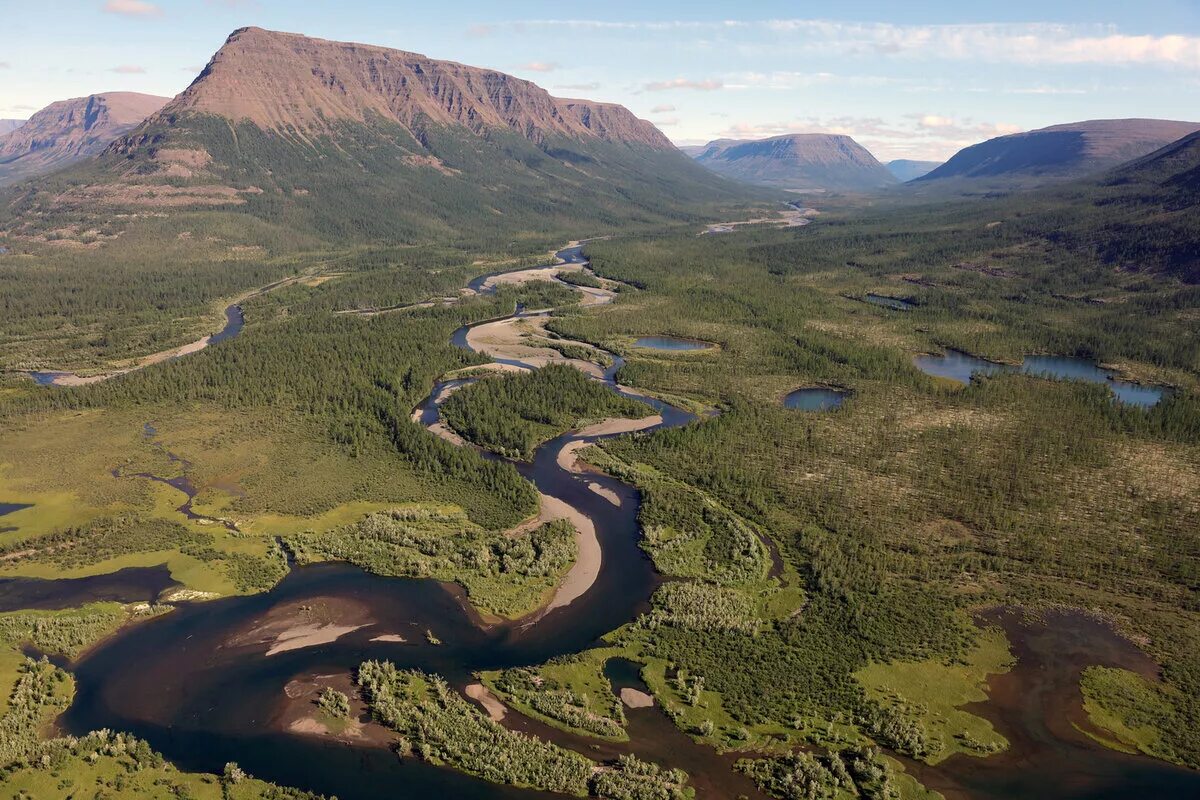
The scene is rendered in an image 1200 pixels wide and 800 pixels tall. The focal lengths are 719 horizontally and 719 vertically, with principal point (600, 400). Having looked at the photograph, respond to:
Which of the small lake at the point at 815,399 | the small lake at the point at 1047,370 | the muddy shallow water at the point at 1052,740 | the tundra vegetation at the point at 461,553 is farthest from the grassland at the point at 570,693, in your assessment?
the small lake at the point at 1047,370

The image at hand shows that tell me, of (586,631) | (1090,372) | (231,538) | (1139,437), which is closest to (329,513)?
(231,538)

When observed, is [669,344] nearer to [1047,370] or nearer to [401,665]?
[1047,370]

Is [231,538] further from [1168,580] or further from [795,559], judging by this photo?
[1168,580]

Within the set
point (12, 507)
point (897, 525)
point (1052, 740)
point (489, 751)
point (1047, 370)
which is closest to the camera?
point (489, 751)

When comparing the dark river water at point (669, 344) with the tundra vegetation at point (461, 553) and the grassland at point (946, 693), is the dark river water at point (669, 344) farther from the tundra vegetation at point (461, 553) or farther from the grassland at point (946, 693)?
the grassland at point (946, 693)

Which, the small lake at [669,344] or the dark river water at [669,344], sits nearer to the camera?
the dark river water at [669,344]

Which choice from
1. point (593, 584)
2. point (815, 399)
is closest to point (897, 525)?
point (593, 584)

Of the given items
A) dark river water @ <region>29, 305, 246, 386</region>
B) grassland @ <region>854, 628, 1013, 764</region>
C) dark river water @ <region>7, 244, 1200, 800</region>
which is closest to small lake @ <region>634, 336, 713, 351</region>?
dark river water @ <region>7, 244, 1200, 800</region>
